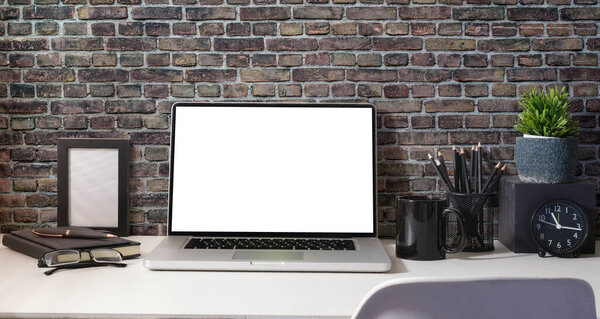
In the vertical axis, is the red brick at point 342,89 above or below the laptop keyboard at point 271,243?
above

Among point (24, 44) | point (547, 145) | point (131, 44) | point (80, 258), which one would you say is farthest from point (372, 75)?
point (24, 44)

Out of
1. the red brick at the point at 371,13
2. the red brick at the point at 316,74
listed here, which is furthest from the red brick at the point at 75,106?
the red brick at the point at 371,13

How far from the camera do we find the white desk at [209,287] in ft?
3.40

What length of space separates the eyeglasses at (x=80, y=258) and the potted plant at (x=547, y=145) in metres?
1.21

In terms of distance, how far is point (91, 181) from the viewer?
5.73 ft

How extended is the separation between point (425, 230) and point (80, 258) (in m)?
0.94

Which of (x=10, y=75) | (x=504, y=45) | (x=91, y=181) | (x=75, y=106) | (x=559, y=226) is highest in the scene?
(x=504, y=45)

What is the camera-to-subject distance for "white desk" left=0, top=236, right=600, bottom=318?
1.04 meters

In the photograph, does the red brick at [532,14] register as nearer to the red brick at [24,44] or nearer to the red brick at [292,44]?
the red brick at [292,44]

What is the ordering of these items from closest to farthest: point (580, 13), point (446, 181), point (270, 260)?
point (270, 260)
point (446, 181)
point (580, 13)

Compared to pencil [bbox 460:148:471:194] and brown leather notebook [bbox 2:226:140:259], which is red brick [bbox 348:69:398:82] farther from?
brown leather notebook [bbox 2:226:140:259]

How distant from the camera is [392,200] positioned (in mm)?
1768

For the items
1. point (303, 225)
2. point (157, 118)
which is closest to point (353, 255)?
point (303, 225)

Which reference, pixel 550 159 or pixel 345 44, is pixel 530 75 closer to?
pixel 550 159
